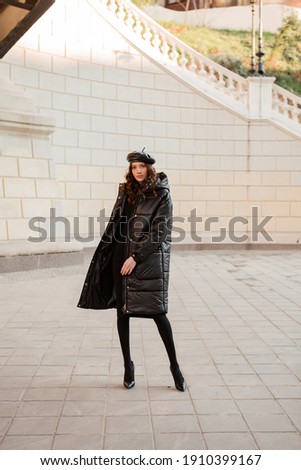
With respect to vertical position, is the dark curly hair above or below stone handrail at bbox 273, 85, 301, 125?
below

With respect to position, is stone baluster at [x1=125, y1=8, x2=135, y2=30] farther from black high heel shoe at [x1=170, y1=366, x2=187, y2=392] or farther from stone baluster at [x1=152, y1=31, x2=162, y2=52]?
black high heel shoe at [x1=170, y1=366, x2=187, y2=392]

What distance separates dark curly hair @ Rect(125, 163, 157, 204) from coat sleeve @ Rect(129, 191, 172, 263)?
0.11 meters

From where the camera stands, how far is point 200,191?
45.2ft

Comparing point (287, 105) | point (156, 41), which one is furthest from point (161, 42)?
point (287, 105)

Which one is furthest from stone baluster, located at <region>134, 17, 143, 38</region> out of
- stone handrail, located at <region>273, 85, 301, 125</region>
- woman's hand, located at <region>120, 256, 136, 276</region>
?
woman's hand, located at <region>120, 256, 136, 276</region>

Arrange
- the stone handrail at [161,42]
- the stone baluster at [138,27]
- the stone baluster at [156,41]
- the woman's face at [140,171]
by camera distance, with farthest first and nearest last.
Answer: the stone baluster at [156,41] < the stone baluster at [138,27] < the stone handrail at [161,42] < the woman's face at [140,171]

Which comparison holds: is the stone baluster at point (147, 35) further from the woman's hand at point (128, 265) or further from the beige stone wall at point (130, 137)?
the woman's hand at point (128, 265)

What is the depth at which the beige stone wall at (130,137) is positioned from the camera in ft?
37.8

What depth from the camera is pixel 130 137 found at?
13.1 metres

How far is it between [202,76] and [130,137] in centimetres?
270

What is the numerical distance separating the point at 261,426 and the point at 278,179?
11549mm

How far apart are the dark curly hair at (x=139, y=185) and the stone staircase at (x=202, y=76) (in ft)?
33.2

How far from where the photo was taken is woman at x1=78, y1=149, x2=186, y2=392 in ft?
11.5

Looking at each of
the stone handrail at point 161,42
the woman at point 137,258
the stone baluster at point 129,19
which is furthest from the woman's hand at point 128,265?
the stone baluster at point 129,19
